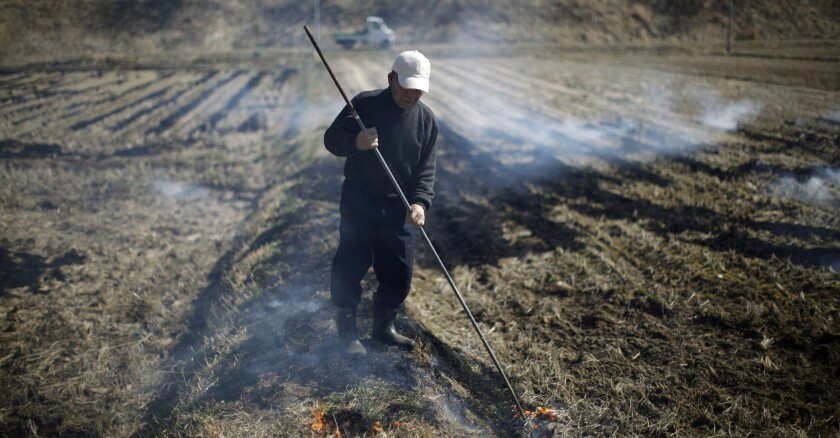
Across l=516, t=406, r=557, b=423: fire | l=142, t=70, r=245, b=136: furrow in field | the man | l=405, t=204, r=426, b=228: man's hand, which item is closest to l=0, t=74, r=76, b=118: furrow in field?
l=142, t=70, r=245, b=136: furrow in field

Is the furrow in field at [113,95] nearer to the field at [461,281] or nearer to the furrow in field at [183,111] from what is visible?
the field at [461,281]

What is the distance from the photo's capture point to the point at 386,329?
13.6 feet

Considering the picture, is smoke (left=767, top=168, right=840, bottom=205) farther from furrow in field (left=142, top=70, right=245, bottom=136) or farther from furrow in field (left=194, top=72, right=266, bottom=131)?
furrow in field (left=142, top=70, right=245, bottom=136)

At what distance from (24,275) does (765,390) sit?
716 centimetres

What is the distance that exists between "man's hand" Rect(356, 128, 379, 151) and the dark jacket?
108 mm

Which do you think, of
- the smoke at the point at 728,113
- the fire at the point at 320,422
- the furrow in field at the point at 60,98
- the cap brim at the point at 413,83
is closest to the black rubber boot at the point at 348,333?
the fire at the point at 320,422

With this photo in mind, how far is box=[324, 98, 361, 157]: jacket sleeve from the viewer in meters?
3.40

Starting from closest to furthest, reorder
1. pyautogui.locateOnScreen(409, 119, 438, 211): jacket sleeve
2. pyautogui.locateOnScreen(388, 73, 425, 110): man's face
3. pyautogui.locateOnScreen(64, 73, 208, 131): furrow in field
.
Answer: pyautogui.locateOnScreen(388, 73, 425, 110): man's face → pyautogui.locateOnScreen(409, 119, 438, 211): jacket sleeve → pyautogui.locateOnScreen(64, 73, 208, 131): furrow in field

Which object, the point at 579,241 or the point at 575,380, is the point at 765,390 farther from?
the point at 579,241

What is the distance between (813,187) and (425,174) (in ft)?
21.1

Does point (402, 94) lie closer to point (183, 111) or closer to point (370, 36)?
point (183, 111)

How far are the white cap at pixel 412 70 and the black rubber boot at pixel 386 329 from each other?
1.66 m

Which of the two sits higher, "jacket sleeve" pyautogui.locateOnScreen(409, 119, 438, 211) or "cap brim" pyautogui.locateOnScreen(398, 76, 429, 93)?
"cap brim" pyautogui.locateOnScreen(398, 76, 429, 93)

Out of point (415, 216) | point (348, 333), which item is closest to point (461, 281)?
point (348, 333)
